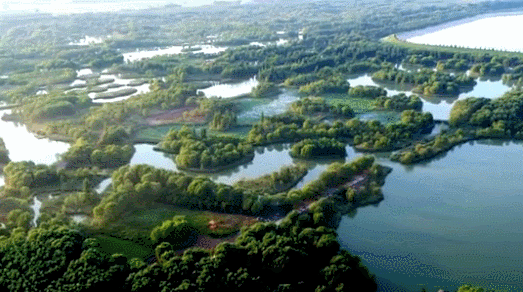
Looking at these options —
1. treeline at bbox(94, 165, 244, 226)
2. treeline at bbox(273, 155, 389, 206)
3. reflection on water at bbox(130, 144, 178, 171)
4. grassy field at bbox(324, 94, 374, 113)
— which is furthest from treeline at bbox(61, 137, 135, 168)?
grassy field at bbox(324, 94, 374, 113)

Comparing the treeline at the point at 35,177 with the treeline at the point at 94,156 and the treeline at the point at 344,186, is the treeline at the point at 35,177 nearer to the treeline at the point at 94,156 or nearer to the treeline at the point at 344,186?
the treeline at the point at 94,156

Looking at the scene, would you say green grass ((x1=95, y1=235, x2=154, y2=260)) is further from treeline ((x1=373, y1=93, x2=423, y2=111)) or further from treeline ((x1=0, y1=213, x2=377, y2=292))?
treeline ((x1=373, y1=93, x2=423, y2=111))

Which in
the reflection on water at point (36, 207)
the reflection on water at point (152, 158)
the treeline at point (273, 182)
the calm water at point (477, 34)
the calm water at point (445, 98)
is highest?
the calm water at point (477, 34)

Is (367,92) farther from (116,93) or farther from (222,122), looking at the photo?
(116,93)

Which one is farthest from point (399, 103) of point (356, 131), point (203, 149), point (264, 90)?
point (203, 149)

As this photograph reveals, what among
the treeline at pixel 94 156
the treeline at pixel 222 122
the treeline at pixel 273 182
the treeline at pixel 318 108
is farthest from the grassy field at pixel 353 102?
the treeline at pixel 94 156

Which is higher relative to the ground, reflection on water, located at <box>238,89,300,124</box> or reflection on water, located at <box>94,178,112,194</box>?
reflection on water, located at <box>238,89,300,124</box>
